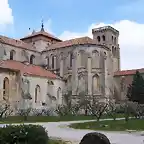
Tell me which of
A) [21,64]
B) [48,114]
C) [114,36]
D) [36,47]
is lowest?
[48,114]

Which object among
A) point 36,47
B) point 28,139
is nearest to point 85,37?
point 36,47

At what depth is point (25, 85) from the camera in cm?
5328

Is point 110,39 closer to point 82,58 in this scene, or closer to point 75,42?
point 75,42

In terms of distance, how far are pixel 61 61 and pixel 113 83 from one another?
15.1m

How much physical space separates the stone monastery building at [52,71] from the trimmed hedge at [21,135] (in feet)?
138

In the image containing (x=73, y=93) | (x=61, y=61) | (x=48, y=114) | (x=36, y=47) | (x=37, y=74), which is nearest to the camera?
(x=48, y=114)

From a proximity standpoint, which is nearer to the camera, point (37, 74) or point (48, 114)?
point (48, 114)

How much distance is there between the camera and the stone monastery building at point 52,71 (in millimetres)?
53125

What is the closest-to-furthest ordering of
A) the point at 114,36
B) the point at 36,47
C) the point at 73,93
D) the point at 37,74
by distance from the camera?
the point at 37,74 → the point at 73,93 → the point at 36,47 → the point at 114,36

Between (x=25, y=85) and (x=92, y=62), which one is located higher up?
(x=92, y=62)

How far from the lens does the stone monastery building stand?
53.1m

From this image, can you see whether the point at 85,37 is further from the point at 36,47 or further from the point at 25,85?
the point at 25,85

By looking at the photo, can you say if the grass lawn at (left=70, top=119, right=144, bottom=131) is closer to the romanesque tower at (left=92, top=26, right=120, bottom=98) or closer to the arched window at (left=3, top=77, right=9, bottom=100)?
the arched window at (left=3, top=77, right=9, bottom=100)

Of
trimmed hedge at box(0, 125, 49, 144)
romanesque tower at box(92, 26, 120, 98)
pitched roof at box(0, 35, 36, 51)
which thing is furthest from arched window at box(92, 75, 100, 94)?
trimmed hedge at box(0, 125, 49, 144)
